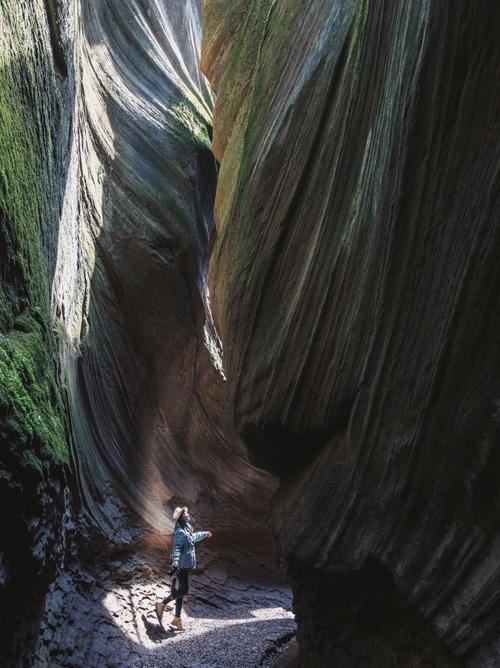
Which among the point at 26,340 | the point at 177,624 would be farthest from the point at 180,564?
the point at 26,340

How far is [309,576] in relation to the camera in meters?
5.10

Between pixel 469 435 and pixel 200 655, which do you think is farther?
pixel 200 655

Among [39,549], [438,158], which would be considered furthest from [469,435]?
[39,549]

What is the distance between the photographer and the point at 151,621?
25.1ft

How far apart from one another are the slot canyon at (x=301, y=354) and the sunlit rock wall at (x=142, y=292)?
106 millimetres

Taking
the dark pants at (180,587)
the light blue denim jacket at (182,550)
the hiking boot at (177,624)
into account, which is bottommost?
the hiking boot at (177,624)

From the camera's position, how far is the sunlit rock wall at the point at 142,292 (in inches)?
343

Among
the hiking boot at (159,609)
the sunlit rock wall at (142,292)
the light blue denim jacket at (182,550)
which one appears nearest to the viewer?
the light blue denim jacket at (182,550)

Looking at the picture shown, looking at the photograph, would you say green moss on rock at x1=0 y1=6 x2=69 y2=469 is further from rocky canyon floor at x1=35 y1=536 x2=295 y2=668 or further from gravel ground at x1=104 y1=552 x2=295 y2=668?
gravel ground at x1=104 y1=552 x2=295 y2=668

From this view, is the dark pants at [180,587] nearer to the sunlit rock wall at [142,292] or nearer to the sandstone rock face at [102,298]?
the sandstone rock face at [102,298]

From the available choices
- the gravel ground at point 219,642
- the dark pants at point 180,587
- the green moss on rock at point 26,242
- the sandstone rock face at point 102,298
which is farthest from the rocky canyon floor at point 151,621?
the green moss on rock at point 26,242

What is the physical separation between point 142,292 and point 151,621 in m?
5.20

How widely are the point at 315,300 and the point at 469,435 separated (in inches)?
70.2

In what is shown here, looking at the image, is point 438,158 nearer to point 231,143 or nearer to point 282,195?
point 282,195
